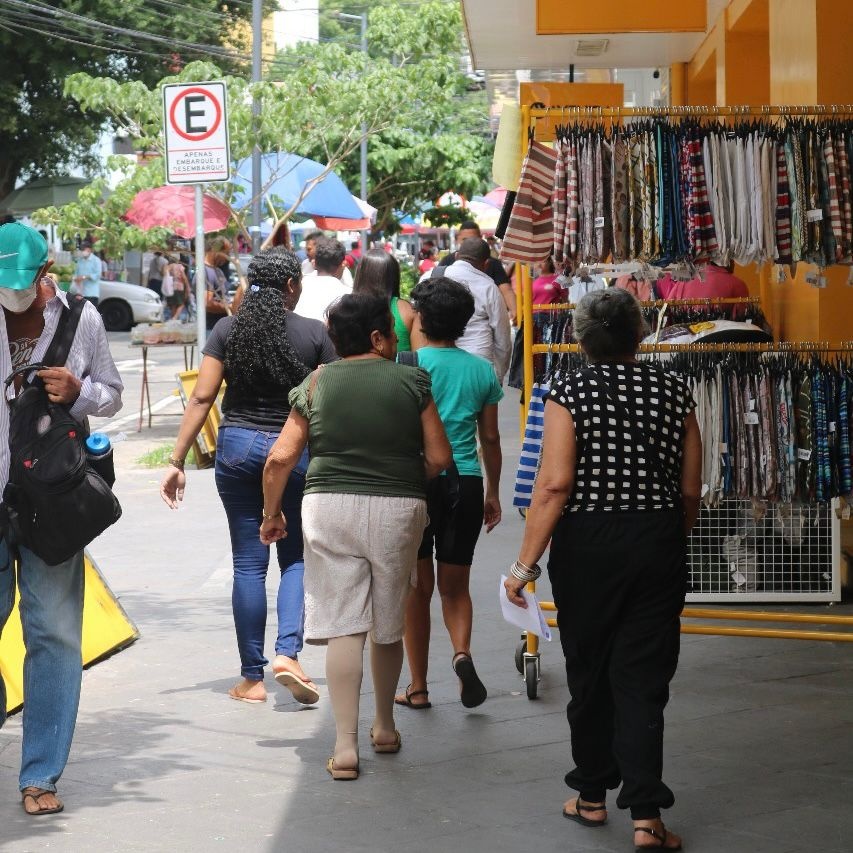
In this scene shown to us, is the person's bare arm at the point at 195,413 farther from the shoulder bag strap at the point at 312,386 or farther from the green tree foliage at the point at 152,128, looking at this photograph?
the green tree foliage at the point at 152,128

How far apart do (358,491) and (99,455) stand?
89 cm

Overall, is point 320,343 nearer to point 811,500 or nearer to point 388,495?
point 388,495

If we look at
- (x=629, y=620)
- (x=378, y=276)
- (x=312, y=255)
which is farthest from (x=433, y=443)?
(x=312, y=255)

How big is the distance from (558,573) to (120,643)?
318 cm

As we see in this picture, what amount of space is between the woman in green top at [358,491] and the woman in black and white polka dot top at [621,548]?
2.18 feet

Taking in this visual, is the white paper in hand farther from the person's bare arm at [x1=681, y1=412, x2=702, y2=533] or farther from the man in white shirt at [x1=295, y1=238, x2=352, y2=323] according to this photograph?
the man in white shirt at [x1=295, y1=238, x2=352, y2=323]

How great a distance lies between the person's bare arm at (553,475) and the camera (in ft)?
14.8

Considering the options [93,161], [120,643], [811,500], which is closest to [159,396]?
[120,643]

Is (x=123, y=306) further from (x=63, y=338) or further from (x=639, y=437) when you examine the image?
(x=639, y=437)

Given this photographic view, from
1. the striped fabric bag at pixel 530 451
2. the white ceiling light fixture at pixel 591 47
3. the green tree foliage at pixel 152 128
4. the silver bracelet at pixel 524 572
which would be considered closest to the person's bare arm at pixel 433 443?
the silver bracelet at pixel 524 572

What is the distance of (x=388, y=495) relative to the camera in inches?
202

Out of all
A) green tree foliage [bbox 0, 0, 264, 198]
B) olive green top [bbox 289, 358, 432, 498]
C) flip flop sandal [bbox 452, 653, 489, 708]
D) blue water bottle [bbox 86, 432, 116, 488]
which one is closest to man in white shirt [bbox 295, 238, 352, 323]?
flip flop sandal [bbox 452, 653, 489, 708]

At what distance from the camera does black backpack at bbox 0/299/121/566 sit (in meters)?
4.71

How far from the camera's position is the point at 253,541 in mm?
6297
